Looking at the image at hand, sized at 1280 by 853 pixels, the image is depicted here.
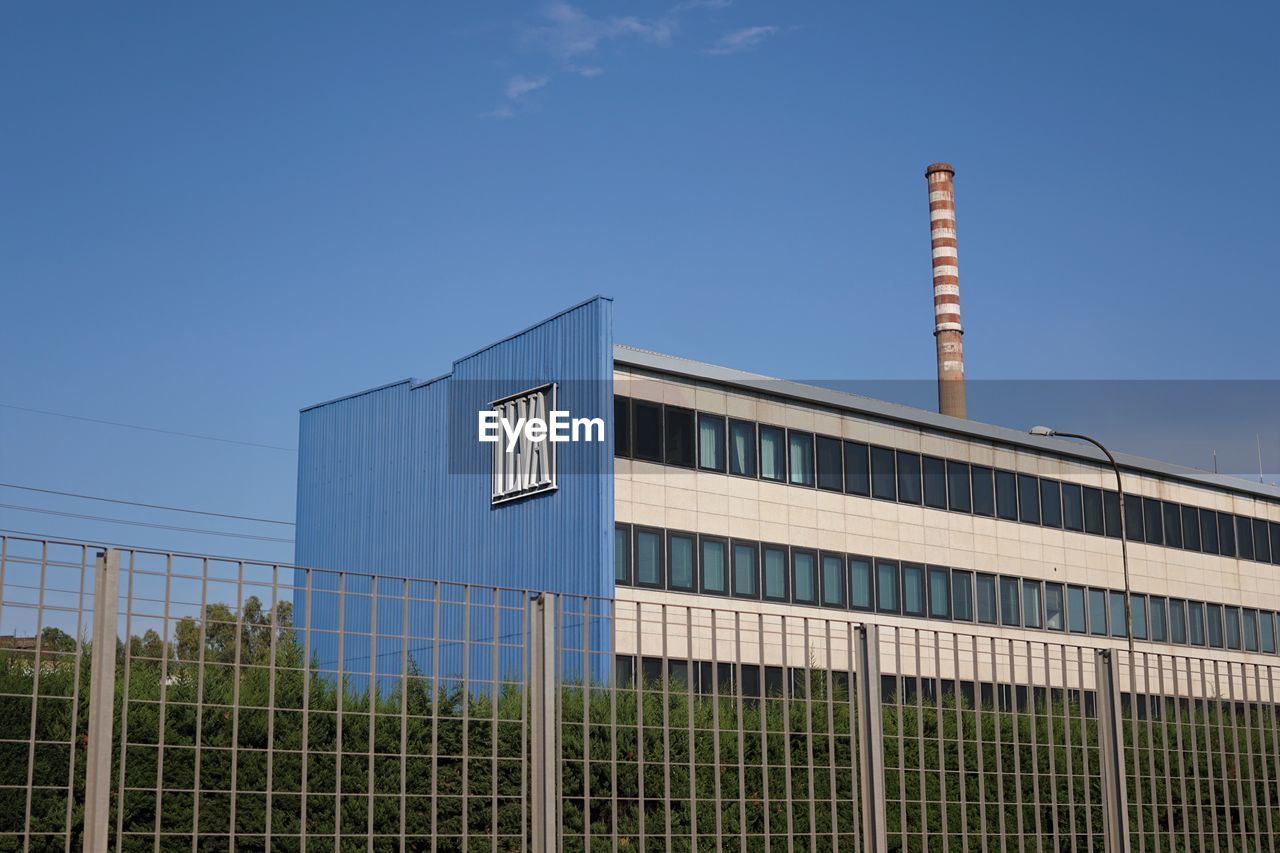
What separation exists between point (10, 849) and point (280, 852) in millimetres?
1727

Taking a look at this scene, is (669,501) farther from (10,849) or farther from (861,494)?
(10,849)

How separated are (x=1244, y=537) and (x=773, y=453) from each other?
21307mm

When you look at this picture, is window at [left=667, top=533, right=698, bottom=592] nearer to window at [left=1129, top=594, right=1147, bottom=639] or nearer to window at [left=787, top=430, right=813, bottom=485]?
window at [left=787, top=430, right=813, bottom=485]

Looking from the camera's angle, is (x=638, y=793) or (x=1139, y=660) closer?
(x=638, y=793)

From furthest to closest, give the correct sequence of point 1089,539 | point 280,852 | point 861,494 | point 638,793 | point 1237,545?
point 1237,545
point 1089,539
point 861,494
point 638,793
point 280,852

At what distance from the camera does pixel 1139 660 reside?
4353 cm

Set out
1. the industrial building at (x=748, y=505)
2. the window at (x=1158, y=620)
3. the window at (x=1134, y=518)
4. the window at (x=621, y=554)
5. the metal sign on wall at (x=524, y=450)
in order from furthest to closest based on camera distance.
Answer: the window at (x=1158, y=620), the window at (x=1134, y=518), the metal sign on wall at (x=524, y=450), the industrial building at (x=748, y=505), the window at (x=621, y=554)

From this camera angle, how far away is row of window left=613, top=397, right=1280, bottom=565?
3488 cm

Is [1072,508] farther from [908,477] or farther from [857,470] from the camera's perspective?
[857,470]

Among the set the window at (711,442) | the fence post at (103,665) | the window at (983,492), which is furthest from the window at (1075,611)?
the fence post at (103,665)

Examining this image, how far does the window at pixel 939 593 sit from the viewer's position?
40.4m

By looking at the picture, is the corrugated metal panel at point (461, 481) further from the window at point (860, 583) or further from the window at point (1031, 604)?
the window at point (1031, 604)

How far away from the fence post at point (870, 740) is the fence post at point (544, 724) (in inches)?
96.6

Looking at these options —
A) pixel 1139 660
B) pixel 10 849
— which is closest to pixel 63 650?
pixel 10 849
